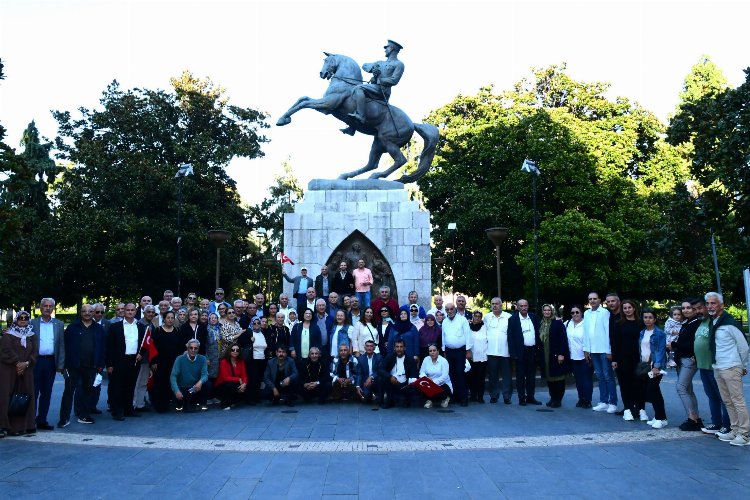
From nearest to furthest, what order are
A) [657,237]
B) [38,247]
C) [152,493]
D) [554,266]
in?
[152,493], [657,237], [38,247], [554,266]

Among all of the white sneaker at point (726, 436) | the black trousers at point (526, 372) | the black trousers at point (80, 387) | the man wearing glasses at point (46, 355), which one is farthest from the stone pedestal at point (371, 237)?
the white sneaker at point (726, 436)

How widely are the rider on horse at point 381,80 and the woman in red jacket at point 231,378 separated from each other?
22.0 ft

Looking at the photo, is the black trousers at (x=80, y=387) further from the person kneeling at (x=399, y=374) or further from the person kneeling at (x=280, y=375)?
the person kneeling at (x=399, y=374)

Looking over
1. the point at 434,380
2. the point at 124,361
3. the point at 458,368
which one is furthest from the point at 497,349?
the point at 124,361

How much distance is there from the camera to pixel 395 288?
14.2m

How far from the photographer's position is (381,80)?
14258 mm

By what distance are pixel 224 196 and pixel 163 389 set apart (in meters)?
21.1

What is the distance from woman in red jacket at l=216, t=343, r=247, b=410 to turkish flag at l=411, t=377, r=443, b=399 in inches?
114

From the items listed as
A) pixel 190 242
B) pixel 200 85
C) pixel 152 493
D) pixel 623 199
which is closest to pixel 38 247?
pixel 190 242

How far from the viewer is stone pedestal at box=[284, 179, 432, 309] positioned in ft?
46.6

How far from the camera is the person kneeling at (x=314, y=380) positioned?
1030cm

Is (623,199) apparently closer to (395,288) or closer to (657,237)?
(657,237)

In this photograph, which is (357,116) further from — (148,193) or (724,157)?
(148,193)

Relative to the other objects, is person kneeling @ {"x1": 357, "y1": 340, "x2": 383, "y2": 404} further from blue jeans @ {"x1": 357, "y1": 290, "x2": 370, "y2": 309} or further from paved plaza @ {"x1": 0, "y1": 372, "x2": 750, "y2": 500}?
blue jeans @ {"x1": 357, "y1": 290, "x2": 370, "y2": 309}
